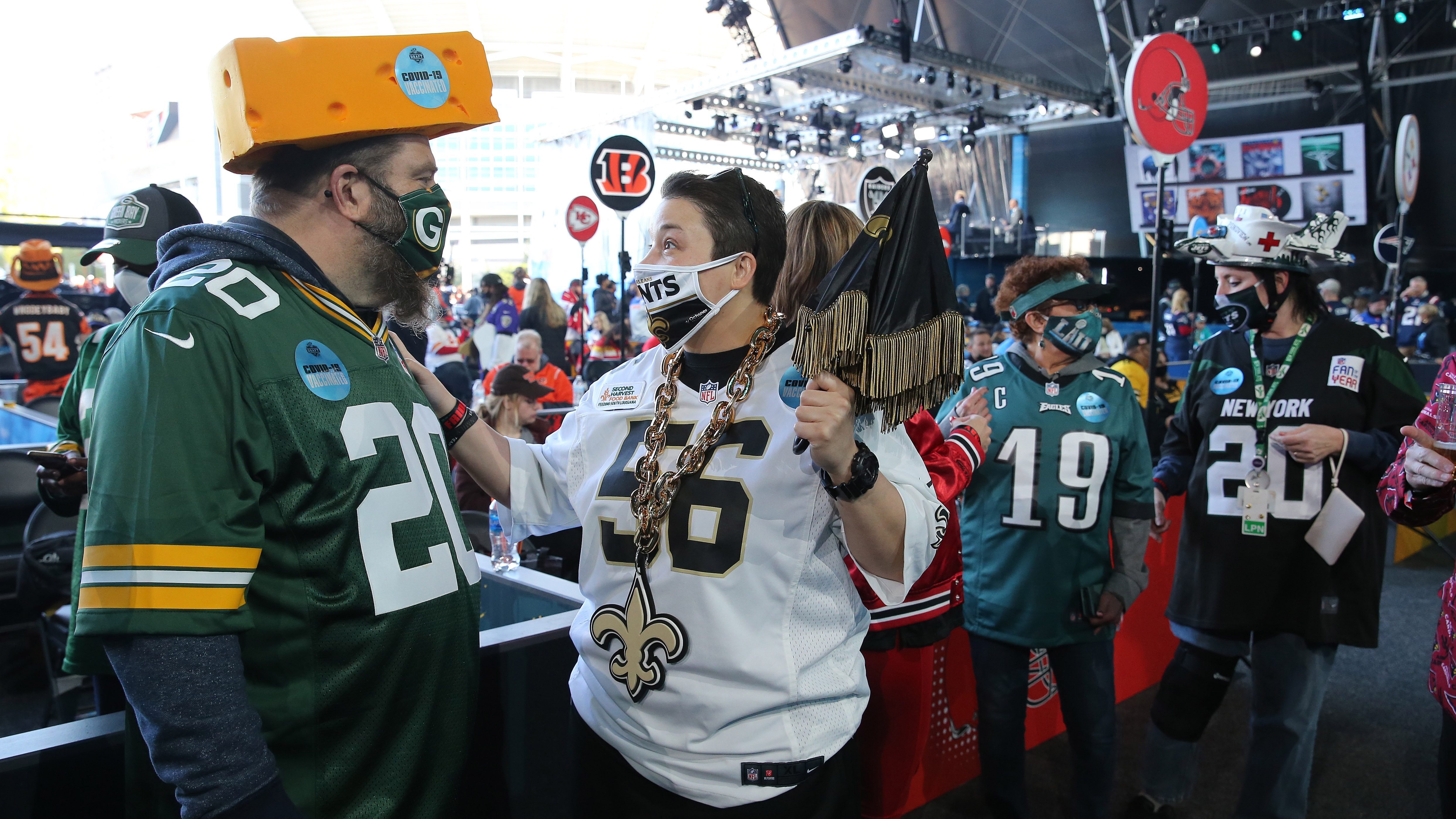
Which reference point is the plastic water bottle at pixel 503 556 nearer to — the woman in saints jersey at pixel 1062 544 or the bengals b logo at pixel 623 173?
the woman in saints jersey at pixel 1062 544

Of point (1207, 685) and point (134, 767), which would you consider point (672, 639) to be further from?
point (1207, 685)

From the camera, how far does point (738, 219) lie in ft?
5.46

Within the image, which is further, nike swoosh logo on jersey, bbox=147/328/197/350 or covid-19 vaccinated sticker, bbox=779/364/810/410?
covid-19 vaccinated sticker, bbox=779/364/810/410

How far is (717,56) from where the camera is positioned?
3344cm

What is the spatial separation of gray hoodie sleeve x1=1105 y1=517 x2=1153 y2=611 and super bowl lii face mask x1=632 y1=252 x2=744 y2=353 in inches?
69.1

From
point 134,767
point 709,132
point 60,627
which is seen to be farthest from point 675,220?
point 709,132

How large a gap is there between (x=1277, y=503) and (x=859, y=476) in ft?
7.04

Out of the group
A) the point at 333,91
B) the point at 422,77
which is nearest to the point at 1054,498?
the point at 422,77

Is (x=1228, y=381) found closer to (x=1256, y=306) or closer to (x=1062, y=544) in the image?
(x=1256, y=306)

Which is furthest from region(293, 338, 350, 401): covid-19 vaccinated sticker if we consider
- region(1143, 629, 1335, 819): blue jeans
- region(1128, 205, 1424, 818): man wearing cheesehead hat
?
region(1143, 629, 1335, 819): blue jeans

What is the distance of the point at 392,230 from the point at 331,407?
335mm

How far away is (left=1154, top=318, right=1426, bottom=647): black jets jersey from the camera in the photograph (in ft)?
8.54

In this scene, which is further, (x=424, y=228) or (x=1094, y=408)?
(x=1094, y=408)

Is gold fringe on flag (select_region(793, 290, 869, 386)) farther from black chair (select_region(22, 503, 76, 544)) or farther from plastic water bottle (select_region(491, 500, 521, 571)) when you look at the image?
black chair (select_region(22, 503, 76, 544))
